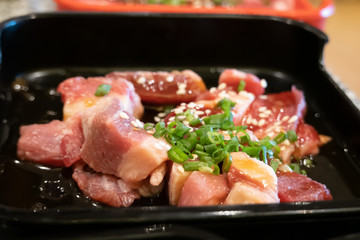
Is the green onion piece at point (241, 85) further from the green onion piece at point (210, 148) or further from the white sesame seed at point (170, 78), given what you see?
the green onion piece at point (210, 148)

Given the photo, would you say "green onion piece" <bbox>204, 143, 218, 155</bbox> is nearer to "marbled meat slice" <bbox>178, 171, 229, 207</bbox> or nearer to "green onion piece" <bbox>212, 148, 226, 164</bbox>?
"green onion piece" <bbox>212, 148, 226, 164</bbox>

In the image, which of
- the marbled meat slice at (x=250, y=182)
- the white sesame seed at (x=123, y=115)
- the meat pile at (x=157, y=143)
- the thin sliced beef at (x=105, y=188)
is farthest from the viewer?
the white sesame seed at (x=123, y=115)

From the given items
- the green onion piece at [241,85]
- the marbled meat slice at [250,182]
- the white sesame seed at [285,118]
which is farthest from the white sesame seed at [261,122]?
the marbled meat slice at [250,182]

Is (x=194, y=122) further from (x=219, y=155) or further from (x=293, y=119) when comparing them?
(x=293, y=119)

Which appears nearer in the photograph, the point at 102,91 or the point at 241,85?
the point at 102,91

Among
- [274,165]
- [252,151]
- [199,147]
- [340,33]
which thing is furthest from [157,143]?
[340,33]

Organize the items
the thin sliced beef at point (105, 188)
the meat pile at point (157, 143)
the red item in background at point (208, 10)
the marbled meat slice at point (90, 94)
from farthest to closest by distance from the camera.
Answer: the red item in background at point (208, 10) → the marbled meat slice at point (90, 94) → the thin sliced beef at point (105, 188) → the meat pile at point (157, 143)

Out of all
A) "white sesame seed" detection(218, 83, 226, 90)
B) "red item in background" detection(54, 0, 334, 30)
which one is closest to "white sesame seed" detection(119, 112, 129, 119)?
"white sesame seed" detection(218, 83, 226, 90)
